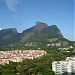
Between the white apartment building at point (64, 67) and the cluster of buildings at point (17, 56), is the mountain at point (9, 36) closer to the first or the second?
the cluster of buildings at point (17, 56)

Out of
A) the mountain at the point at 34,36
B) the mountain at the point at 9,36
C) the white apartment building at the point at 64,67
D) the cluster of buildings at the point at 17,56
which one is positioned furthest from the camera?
the mountain at the point at 9,36

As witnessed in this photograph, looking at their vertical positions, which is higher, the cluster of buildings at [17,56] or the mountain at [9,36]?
the mountain at [9,36]

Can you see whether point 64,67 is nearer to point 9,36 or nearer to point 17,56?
point 17,56

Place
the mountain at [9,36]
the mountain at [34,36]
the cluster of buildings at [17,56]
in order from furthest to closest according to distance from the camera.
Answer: the mountain at [9,36] < the mountain at [34,36] < the cluster of buildings at [17,56]

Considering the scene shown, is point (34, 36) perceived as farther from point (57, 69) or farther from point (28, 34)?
point (57, 69)

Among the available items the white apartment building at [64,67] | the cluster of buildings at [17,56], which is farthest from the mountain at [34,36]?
the white apartment building at [64,67]

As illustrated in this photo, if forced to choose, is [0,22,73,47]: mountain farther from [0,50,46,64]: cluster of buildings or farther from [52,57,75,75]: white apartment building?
[52,57,75,75]: white apartment building

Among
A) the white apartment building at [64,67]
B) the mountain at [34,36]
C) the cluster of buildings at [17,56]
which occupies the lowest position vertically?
the white apartment building at [64,67]

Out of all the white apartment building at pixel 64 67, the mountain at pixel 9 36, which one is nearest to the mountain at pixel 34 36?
the mountain at pixel 9 36

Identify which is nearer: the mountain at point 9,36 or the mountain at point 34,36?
the mountain at point 34,36

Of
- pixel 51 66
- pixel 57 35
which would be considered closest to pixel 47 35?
pixel 57 35

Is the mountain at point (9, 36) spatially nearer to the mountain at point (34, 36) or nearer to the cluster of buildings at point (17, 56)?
the mountain at point (34, 36)
